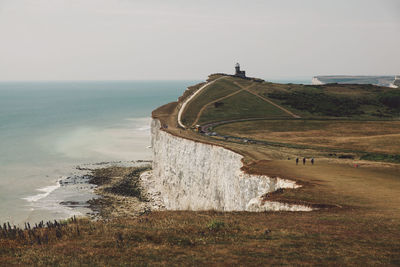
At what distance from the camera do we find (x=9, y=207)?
55.2m

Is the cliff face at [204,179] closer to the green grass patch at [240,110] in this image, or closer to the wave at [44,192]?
the wave at [44,192]

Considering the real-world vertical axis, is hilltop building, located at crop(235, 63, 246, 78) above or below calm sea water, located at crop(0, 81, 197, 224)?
above

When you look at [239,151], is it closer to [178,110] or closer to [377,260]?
[377,260]

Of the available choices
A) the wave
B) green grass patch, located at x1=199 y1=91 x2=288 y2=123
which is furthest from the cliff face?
green grass patch, located at x1=199 y1=91 x2=288 y2=123

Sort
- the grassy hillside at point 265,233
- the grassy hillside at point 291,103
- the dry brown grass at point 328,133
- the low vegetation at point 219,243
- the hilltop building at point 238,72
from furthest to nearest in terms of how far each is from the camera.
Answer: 1. the hilltop building at point 238,72
2. the grassy hillside at point 291,103
3. the dry brown grass at point 328,133
4. the grassy hillside at point 265,233
5. the low vegetation at point 219,243

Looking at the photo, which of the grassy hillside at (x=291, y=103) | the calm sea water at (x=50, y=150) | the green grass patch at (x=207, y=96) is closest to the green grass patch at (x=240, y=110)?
the grassy hillside at (x=291, y=103)

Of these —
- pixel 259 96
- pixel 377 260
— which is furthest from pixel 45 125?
pixel 377 260

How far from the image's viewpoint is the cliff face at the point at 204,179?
33.6 metres

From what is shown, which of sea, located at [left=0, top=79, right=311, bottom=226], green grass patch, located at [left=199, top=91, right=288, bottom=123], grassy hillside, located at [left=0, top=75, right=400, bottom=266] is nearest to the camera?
grassy hillside, located at [left=0, top=75, right=400, bottom=266]

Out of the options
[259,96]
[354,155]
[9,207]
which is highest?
[259,96]

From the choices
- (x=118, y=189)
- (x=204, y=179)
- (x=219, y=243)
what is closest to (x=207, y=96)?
(x=118, y=189)

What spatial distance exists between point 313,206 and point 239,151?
24.7 metres

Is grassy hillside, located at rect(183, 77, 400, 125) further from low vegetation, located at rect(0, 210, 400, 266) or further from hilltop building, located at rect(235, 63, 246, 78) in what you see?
low vegetation, located at rect(0, 210, 400, 266)

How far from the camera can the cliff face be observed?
110 feet
